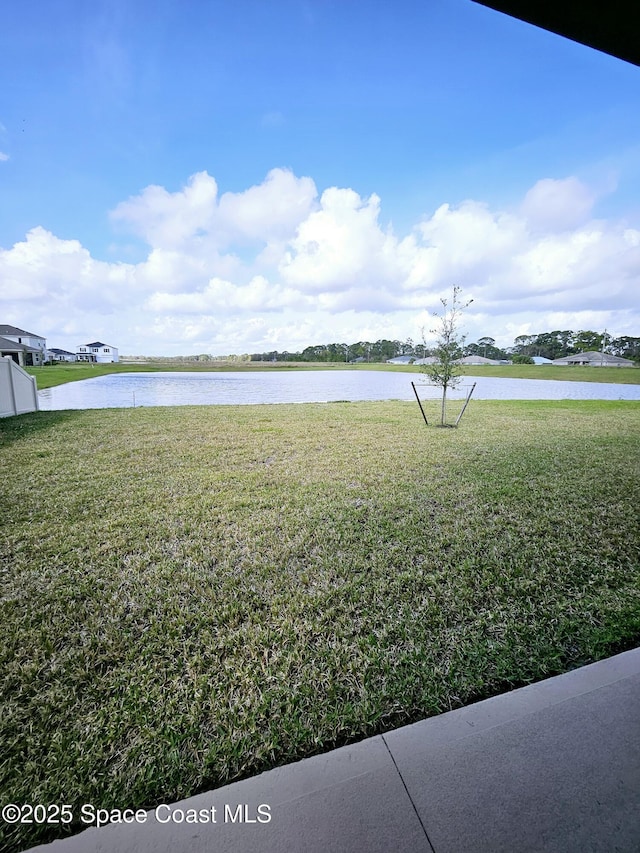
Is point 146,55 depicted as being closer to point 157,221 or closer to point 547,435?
point 157,221

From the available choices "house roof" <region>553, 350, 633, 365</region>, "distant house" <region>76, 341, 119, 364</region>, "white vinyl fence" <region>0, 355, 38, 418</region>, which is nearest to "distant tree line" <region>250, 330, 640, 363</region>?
"house roof" <region>553, 350, 633, 365</region>

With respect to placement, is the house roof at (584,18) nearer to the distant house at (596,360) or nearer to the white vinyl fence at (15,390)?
the white vinyl fence at (15,390)

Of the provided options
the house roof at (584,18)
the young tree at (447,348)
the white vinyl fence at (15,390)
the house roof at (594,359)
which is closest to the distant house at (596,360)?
the house roof at (594,359)

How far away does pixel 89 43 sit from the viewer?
414 centimetres

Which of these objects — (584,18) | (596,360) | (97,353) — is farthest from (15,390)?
(596,360)

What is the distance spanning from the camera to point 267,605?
175 cm

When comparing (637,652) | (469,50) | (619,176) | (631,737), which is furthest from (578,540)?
(619,176)

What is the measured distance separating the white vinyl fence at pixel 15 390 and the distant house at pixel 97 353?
84.8 ft

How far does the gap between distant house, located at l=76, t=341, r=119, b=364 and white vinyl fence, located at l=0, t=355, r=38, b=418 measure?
25849 millimetres

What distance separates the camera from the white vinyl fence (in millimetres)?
6859

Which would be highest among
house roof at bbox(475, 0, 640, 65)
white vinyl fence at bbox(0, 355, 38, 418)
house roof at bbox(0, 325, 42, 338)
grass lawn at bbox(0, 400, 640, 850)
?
house roof at bbox(0, 325, 42, 338)

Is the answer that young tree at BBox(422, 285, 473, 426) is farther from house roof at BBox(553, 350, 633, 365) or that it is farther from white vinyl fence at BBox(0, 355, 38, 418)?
house roof at BBox(553, 350, 633, 365)

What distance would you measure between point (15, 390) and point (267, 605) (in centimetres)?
823

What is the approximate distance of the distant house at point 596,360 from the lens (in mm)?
32494
